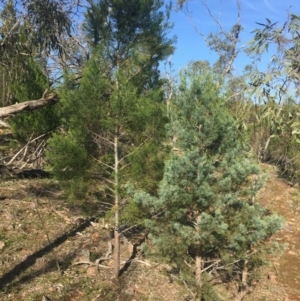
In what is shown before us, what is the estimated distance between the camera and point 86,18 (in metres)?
8.08

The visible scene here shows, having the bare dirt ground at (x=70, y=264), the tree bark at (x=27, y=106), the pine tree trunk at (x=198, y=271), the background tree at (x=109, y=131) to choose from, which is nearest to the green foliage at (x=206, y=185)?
the pine tree trunk at (x=198, y=271)

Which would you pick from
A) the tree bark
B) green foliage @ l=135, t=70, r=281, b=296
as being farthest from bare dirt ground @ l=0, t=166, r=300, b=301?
the tree bark

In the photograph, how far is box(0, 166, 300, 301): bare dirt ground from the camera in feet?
20.6

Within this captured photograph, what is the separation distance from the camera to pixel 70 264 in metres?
7.18

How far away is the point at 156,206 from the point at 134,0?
5.12 metres

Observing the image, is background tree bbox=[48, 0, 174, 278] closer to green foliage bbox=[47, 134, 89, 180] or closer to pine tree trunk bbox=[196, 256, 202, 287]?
green foliage bbox=[47, 134, 89, 180]

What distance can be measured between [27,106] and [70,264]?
3369 mm

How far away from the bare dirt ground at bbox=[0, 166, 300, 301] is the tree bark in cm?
195

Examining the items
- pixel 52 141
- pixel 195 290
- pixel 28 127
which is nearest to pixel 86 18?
pixel 28 127

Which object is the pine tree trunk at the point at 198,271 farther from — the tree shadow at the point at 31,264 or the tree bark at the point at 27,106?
the tree bark at the point at 27,106

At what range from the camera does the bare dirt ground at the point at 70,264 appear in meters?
6.28

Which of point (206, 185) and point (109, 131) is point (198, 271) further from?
point (109, 131)

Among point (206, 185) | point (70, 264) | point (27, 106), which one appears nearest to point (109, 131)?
point (27, 106)

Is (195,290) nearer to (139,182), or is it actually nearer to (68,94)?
(139,182)
